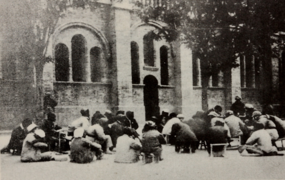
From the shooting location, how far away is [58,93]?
61.4 feet

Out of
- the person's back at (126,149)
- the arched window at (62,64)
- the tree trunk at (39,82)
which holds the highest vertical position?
the arched window at (62,64)

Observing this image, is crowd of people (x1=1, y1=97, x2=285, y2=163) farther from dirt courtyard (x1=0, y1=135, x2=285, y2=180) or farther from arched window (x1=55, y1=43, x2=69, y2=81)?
arched window (x1=55, y1=43, x2=69, y2=81)

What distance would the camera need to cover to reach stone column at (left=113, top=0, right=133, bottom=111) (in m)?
20.2

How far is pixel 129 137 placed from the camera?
9320 millimetres

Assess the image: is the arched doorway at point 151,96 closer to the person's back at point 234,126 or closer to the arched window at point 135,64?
the arched window at point 135,64

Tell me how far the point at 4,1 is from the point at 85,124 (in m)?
4.64

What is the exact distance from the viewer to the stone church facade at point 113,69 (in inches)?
741

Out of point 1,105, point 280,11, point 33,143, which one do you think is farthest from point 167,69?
point 33,143

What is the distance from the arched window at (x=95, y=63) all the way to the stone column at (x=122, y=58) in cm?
88

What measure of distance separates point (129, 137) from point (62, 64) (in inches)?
429

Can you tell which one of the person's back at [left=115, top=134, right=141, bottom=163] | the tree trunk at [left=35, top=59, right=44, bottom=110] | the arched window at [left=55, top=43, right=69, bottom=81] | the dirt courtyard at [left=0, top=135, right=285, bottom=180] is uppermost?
the arched window at [left=55, top=43, right=69, bottom=81]

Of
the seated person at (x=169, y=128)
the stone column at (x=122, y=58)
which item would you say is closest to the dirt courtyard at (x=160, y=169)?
the seated person at (x=169, y=128)

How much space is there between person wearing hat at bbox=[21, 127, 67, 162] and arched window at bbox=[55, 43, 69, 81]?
32.2 ft

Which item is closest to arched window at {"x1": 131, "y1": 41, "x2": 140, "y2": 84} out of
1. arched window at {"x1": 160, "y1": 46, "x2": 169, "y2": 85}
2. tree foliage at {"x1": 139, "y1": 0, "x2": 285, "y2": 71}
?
arched window at {"x1": 160, "y1": 46, "x2": 169, "y2": 85}
